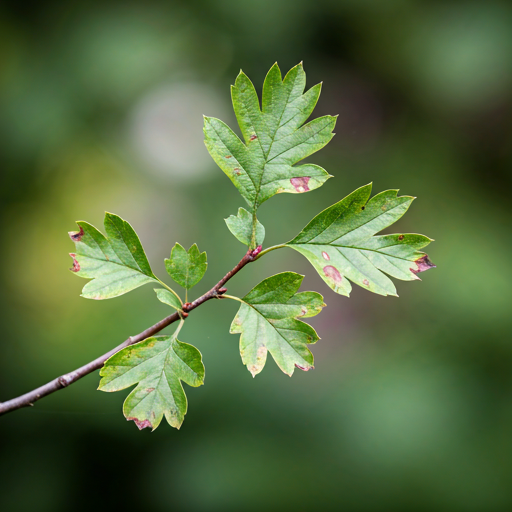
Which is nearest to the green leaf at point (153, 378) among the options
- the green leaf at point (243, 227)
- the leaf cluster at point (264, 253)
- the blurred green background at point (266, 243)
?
the leaf cluster at point (264, 253)

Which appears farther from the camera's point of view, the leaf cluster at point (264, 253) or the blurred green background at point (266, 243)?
the blurred green background at point (266, 243)

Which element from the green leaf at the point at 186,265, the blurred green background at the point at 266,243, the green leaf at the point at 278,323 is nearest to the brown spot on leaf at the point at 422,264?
the green leaf at the point at 278,323

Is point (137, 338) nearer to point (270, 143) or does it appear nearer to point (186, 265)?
point (186, 265)

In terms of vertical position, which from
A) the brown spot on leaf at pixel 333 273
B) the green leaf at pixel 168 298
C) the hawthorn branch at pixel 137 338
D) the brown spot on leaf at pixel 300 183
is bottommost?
the brown spot on leaf at pixel 333 273

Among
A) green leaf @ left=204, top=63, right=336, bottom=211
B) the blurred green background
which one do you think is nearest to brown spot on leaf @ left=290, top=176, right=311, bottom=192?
green leaf @ left=204, top=63, right=336, bottom=211

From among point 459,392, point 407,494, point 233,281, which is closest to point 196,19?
point 233,281

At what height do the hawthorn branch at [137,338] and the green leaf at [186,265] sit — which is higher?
the green leaf at [186,265]

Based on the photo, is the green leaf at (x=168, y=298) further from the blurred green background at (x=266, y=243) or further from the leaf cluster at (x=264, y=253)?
the blurred green background at (x=266, y=243)
